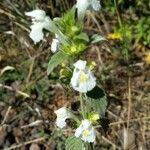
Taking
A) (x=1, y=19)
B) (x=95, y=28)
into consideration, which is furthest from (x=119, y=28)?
(x=1, y=19)

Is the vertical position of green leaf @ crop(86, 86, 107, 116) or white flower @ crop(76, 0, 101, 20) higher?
white flower @ crop(76, 0, 101, 20)

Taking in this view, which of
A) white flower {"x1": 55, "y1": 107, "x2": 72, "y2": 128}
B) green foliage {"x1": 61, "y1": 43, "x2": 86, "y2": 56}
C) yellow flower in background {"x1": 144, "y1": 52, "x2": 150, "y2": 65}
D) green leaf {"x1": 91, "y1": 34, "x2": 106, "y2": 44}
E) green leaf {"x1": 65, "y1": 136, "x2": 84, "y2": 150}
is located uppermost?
yellow flower in background {"x1": 144, "y1": 52, "x2": 150, "y2": 65}

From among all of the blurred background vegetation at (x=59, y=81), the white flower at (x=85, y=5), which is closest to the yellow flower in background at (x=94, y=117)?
the white flower at (x=85, y=5)

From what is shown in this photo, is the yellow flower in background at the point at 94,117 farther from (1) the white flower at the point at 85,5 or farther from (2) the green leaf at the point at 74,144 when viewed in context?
(1) the white flower at the point at 85,5

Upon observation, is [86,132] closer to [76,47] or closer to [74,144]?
[74,144]

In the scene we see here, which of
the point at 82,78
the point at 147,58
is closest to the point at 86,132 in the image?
the point at 82,78

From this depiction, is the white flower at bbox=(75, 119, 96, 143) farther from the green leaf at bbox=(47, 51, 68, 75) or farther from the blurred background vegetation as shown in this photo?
the blurred background vegetation

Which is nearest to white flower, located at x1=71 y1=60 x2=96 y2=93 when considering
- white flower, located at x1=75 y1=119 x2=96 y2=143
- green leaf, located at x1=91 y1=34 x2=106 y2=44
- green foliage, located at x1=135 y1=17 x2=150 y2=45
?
green leaf, located at x1=91 y1=34 x2=106 y2=44
